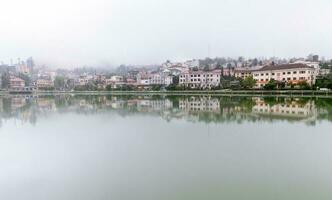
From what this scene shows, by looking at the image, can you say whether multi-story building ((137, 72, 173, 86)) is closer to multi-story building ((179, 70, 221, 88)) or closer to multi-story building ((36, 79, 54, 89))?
multi-story building ((179, 70, 221, 88))

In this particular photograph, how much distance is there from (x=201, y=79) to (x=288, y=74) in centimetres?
1410

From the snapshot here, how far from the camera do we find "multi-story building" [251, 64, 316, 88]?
3738 centimetres

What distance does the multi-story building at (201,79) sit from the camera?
157 ft

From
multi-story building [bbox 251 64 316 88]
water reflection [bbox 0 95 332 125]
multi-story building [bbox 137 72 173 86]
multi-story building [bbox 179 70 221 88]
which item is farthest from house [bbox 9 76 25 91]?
multi-story building [bbox 251 64 316 88]

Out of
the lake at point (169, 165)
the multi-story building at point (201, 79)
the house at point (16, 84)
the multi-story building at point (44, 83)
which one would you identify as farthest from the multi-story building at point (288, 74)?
the house at point (16, 84)

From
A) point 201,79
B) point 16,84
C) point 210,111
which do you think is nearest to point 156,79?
point 201,79

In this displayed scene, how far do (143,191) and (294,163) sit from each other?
3.06 m

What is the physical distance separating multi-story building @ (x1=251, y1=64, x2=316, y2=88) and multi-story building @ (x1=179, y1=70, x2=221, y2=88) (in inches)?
241

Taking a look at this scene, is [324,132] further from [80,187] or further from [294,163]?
[80,187]

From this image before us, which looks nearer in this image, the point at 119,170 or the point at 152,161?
the point at 119,170

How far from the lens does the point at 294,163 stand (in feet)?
18.6

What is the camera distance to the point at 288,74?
39469mm

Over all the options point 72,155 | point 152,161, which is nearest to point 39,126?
point 72,155

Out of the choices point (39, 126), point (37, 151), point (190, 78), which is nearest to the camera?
point (37, 151)
